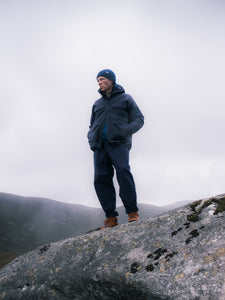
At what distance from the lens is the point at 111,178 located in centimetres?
504

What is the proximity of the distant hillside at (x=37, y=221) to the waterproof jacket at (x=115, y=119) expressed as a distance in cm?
2385

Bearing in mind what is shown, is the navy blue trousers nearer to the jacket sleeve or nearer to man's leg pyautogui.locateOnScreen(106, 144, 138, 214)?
man's leg pyautogui.locateOnScreen(106, 144, 138, 214)

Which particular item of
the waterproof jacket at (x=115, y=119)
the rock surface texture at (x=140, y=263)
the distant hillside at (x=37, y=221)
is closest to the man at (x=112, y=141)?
the waterproof jacket at (x=115, y=119)

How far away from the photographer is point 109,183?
16.4 ft

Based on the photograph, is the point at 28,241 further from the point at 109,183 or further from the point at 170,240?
the point at 170,240

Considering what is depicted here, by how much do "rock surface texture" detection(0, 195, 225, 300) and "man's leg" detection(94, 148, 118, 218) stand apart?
1048 mm

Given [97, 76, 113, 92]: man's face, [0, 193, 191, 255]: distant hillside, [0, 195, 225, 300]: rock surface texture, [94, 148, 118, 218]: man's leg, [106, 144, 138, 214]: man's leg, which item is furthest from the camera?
[0, 193, 191, 255]: distant hillside

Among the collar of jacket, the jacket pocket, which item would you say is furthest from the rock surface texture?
the collar of jacket

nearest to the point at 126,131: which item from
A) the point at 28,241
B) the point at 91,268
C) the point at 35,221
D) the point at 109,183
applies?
the point at 109,183

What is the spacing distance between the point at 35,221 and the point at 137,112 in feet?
94.8

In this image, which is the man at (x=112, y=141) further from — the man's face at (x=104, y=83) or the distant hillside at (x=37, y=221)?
the distant hillside at (x=37, y=221)

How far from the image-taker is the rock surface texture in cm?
238

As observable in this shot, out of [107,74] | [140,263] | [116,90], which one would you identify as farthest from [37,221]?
[140,263]

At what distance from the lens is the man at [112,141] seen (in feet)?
15.1
